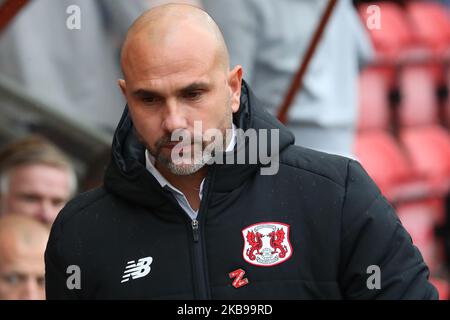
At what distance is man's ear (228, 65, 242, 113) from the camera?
7.47 feet

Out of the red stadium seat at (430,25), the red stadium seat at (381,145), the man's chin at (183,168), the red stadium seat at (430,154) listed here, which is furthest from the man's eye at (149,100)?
the red stadium seat at (430,25)

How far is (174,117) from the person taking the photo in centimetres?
213

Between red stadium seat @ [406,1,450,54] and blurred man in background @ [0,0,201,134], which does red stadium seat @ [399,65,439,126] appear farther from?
blurred man in background @ [0,0,201,134]

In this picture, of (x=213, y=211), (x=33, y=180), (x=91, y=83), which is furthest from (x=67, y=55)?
(x=213, y=211)

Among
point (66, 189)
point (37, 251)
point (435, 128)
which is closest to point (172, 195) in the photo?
point (37, 251)

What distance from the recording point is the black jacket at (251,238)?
2.15 meters

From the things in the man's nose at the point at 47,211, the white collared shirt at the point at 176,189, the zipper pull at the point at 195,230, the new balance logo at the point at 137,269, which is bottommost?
the new balance logo at the point at 137,269

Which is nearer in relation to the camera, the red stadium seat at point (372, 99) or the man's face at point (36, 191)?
the man's face at point (36, 191)

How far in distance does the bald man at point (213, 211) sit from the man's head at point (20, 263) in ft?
4.57

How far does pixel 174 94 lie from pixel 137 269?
34 centimetres

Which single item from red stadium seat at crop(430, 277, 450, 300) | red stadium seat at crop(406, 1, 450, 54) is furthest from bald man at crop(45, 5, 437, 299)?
red stadium seat at crop(406, 1, 450, 54)

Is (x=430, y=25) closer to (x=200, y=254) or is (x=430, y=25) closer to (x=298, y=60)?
(x=298, y=60)

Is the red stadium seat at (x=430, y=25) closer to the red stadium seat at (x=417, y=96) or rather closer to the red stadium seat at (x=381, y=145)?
the red stadium seat at (x=417, y=96)

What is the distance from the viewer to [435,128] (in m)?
7.46
